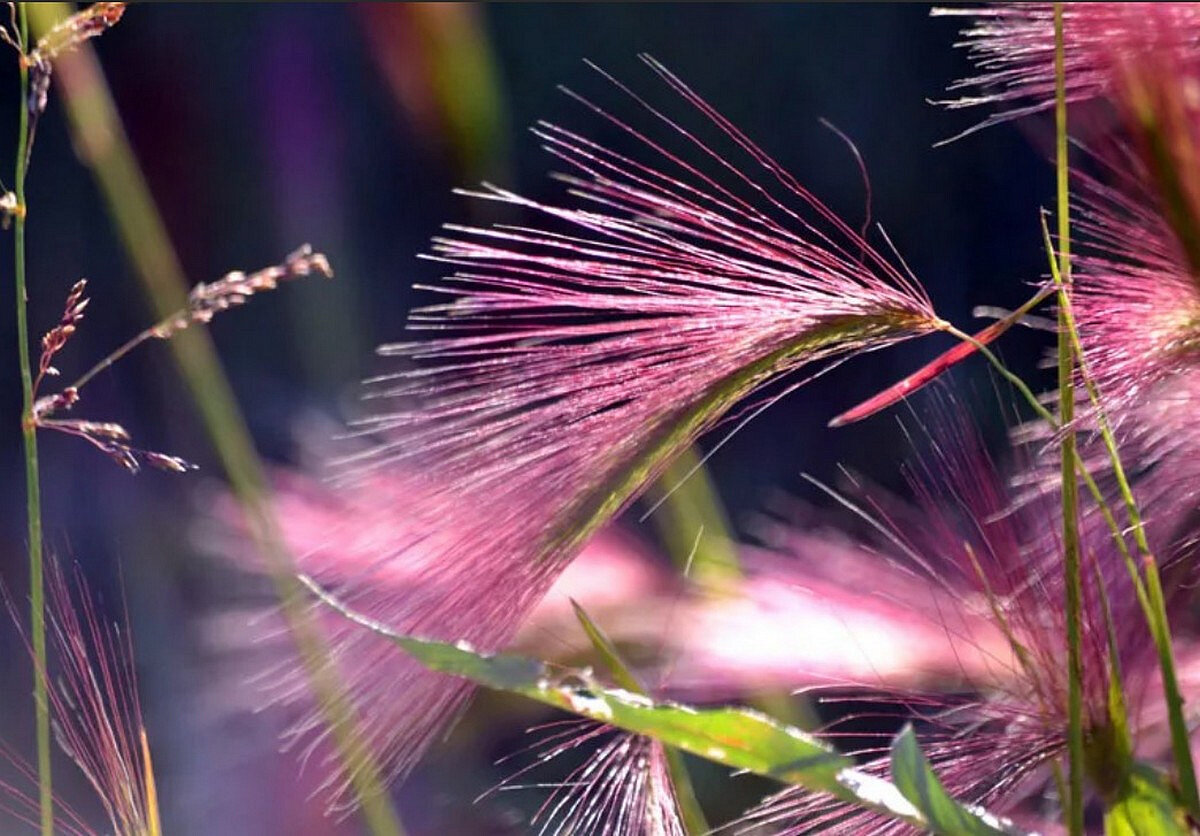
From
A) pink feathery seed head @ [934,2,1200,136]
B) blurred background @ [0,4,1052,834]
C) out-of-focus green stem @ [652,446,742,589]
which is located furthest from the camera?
blurred background @ [0,4,1052,834]

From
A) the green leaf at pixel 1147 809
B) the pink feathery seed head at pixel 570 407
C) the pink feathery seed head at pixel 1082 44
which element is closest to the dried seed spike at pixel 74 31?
the pink feathery seed head at pixel 570 407

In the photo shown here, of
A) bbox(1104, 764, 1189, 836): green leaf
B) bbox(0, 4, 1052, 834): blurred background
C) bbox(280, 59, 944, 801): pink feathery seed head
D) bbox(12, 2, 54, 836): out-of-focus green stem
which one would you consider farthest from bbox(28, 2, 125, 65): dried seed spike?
bbox(0, 4, 1052, 834): blurred background

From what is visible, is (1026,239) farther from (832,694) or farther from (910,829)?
(910,829)

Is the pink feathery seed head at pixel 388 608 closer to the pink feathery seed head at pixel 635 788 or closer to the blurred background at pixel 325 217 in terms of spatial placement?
the pink feathery seed head at pixel 635 788

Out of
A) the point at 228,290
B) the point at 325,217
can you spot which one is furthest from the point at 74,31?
the point at 325,217

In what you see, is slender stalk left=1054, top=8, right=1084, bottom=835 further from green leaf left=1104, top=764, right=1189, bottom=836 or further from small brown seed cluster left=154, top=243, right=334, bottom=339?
small brown seed cluster left=154, top=243, right=334, bottom=339

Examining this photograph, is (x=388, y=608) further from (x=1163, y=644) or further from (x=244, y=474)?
(x=1163, y=644)
